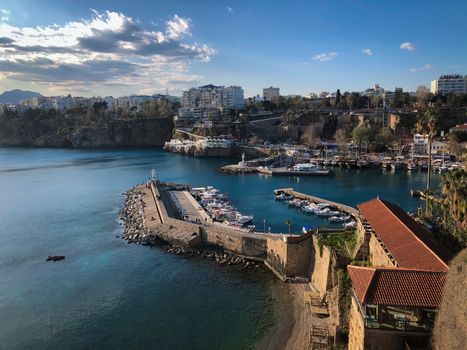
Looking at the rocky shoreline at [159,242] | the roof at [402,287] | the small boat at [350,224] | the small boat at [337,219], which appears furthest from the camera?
the small boat at [337,219]

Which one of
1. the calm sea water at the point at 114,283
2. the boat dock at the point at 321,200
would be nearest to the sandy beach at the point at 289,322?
the calm sea water at the point at 114,283

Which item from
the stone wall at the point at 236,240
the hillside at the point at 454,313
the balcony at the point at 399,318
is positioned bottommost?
the stone wall at the point at 236,240

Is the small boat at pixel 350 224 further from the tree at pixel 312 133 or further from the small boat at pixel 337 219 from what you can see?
the tree at pixel 312 133

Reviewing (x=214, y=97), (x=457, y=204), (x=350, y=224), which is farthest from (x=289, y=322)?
(x=214, y=97)

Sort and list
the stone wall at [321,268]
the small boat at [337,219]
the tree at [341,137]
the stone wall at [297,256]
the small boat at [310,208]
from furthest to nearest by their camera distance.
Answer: the tree at [341,137]
the small boat at [310,208]
the small boat at [337,219]
the stone wall at [297,256]
the stone wall at [321,268]

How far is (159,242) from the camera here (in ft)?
114

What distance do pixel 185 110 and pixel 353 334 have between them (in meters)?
131

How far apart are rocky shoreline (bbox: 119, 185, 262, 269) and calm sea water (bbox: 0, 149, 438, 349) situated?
975mm

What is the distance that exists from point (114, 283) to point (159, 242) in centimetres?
766

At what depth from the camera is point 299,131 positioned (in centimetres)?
10988

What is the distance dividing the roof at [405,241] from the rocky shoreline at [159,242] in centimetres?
1075

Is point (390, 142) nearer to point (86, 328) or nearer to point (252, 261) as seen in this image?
point (252, 261)

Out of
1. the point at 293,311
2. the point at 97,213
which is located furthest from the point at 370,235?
the point at 97,213

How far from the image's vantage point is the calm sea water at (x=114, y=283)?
2136 cm
